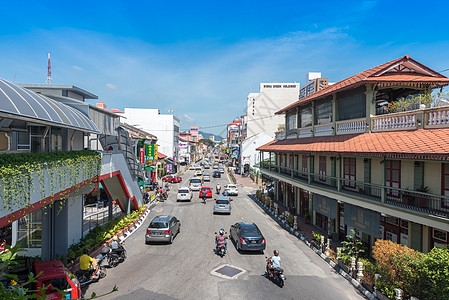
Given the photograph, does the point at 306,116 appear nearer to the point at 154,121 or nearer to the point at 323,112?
the point at 323,112

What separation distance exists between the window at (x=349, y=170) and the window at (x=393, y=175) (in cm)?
262

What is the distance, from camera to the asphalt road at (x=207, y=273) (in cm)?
1111

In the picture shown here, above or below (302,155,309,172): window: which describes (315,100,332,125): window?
above

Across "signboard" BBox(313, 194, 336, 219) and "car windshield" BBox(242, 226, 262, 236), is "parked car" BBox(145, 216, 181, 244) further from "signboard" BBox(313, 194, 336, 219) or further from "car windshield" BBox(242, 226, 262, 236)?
"signboard" BBox(313, 194, 336, 219)

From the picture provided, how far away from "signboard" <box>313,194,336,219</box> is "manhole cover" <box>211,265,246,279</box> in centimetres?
772

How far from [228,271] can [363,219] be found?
752 cm

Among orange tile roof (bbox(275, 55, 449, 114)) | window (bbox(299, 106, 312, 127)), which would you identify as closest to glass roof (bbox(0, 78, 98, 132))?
orange tile roof (bbox(275, 55, 449, 114))

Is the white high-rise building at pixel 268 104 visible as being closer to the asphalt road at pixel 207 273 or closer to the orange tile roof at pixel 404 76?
the asphalt road at pixel 207 273

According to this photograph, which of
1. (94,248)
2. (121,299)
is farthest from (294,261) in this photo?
(94,248)

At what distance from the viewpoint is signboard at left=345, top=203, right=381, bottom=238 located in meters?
13.8

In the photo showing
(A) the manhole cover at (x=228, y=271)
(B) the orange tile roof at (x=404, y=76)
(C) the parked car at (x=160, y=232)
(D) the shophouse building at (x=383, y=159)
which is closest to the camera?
(D) the shophouse building at (x=383, y=159)

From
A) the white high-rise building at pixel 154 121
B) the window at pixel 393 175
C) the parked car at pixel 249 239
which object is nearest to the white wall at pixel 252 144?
the white high-rise building at pixel 154 121

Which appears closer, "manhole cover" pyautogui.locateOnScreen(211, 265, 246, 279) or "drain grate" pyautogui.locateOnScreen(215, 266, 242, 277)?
"manhole cover" pyautogui.locateOnScreen(211, 265, 246, 279)

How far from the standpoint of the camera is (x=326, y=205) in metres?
18.5
